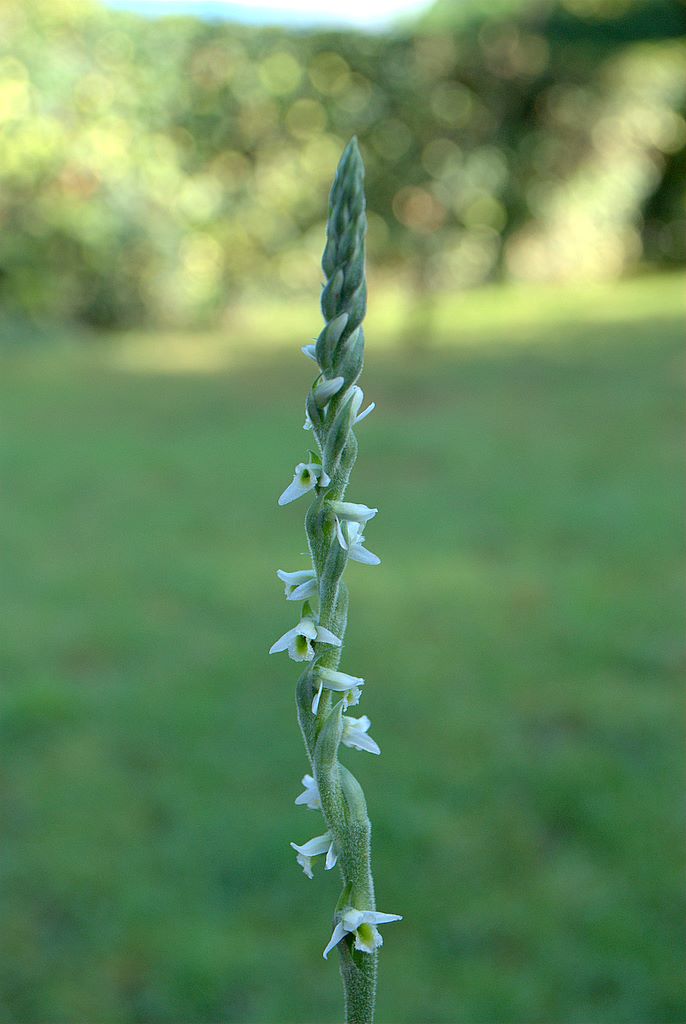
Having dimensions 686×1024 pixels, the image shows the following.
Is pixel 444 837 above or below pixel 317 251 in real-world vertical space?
below

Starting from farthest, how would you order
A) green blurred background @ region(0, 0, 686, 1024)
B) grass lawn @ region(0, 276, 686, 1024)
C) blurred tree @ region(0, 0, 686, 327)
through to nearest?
blurred tree @ region(0, 0, 686, 327) < green blurred background @ region(0, 0, 686, 1024) < grass lawn @ region(0, 276, 686, 1024)

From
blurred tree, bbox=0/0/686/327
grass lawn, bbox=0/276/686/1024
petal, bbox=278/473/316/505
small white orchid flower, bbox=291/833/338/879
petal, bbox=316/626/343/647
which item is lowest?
small white orchid flower, bbox=291/833/338/879

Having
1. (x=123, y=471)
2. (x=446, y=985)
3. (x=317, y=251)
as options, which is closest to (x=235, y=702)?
(x=446, y=985)

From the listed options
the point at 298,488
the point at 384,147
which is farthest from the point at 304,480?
the point at 384,147

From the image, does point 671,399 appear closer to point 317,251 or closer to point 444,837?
point 317,251

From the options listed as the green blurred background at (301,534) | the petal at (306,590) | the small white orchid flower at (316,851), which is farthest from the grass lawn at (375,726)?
the petal at (306,590)

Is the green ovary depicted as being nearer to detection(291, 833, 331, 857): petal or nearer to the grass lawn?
detection(291, 833, 331, 857): petal

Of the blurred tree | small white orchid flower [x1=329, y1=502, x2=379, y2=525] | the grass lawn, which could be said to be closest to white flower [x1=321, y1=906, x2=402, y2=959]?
small white orchid flower [x1=329, y1=502, x2=379, y2=525]
